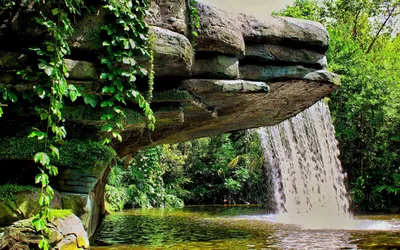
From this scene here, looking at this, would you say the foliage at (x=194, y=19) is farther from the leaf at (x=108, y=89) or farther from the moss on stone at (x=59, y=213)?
the moss on stone at (x=59, y=213)

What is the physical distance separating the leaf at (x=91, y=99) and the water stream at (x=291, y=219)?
95.4 inches

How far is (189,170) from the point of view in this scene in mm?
25359

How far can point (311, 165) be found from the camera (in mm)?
14820

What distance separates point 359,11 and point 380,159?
1019 cm

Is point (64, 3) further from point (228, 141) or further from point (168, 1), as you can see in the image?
point (228, 141)

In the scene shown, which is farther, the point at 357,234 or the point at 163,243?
the point at 357,234

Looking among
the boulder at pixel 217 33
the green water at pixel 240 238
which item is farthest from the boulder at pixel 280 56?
the green water at pixel 240 238

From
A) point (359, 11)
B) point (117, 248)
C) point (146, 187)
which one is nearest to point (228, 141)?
point (146, 187)

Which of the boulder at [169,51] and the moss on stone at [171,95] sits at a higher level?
the boulder at [169,51]

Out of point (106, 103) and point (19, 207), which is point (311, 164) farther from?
point (19, 207)

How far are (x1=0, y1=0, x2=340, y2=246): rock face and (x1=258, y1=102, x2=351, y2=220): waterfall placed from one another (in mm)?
4579

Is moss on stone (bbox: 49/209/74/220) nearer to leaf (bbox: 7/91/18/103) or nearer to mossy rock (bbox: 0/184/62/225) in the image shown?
mossy rock (bbox: 0/184/62/225)

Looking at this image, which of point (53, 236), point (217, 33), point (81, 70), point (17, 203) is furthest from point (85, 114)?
point (217, 33)

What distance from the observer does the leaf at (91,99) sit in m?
5.67
